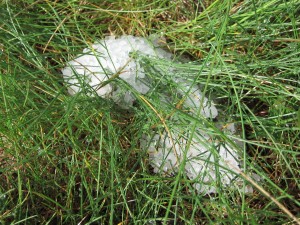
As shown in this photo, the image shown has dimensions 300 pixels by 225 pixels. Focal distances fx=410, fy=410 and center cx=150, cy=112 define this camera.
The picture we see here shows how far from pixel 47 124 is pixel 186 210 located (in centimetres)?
37

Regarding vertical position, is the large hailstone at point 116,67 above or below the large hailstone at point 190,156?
above

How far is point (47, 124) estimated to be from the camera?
0.95m

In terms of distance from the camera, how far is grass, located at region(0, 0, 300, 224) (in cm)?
90

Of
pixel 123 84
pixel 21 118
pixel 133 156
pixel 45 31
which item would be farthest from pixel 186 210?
pixel 45 31

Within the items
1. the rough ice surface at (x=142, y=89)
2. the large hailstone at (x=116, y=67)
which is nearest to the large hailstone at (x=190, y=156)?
the rough ice surface at (x=142, y=89)

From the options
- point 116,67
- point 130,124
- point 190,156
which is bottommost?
point 190,156

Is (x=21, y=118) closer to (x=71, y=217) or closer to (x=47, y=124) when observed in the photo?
(x=47, y=124)

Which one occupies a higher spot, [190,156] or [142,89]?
[142,89]

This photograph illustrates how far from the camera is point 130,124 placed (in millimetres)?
965

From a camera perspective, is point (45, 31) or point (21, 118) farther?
point (45, 31)

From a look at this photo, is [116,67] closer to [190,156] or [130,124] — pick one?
[130,124]

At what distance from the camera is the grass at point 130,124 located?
0.90 meters

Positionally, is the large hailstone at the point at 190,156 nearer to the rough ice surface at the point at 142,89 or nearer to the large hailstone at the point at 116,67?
→ the rough ice surface at the point at 142,89

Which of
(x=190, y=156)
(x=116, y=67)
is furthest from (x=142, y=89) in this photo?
(x=190, y=156)
